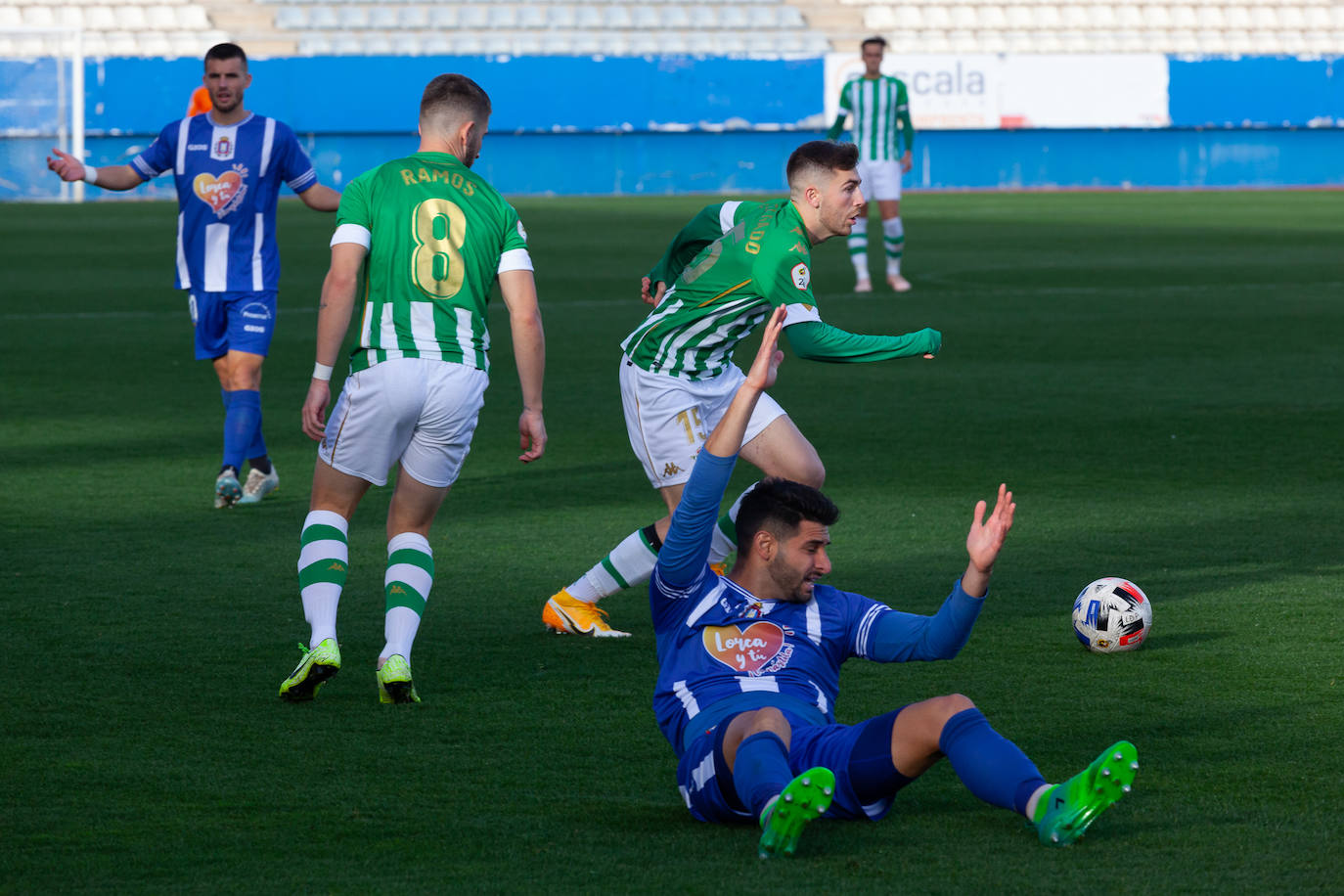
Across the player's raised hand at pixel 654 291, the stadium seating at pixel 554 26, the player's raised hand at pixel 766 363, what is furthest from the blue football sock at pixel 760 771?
the stadium seating at pixel 554 26

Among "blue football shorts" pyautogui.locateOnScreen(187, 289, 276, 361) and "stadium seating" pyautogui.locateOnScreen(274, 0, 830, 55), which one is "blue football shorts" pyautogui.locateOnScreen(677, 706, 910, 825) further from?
"stadium seating" pyautogui.locateOnScreen(274, 0, 830, 55)

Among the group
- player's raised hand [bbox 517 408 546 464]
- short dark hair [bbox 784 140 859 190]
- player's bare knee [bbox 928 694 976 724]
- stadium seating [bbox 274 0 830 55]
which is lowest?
player's bare knee [bbox 928 694 976 724]

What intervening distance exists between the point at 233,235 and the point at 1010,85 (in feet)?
106

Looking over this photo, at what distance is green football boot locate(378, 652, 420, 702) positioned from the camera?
487 centimetres

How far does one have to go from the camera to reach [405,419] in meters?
4.96

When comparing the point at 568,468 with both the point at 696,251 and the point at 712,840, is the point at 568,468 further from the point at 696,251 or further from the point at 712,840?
the point at 712,840

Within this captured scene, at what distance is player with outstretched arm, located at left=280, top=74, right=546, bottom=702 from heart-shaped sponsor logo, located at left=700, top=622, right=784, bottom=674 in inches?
42.2

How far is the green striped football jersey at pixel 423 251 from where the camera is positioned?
194 inches

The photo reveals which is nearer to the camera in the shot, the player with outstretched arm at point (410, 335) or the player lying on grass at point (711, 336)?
the player with outstretched arm at point (410, 335)

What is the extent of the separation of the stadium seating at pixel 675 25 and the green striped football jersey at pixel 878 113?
20.1 metres

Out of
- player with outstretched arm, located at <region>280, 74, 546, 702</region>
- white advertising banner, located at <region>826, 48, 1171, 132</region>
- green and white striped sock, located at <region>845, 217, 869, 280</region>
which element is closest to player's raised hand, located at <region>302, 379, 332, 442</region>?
player with outstretched arm, located at <region>280, 74, 546, 702</region>

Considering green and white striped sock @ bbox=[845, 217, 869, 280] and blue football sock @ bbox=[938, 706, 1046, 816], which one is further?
green and white striped sock @ bbox=[845, 217, 869, 280]

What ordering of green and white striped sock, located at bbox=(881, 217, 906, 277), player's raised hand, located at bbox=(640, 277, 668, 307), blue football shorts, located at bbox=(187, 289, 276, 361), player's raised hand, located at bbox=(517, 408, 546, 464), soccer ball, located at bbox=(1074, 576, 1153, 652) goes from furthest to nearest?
1. green and white striped sock, located at bbox=(881, 217, 906, 277)
2. blue football shorts, located at bbox=(187, 289, 276, 361)
3. player's raised hand, located at bbox=(640, 277, 668, 307)
4. soccer ball, located at bbox=(1074, 576, 1153, 652)
5. player's raised hand, located at bbox=(517, 408, 546, 464)

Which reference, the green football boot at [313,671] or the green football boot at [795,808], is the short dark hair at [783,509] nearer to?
the green football boot at [795,808]
